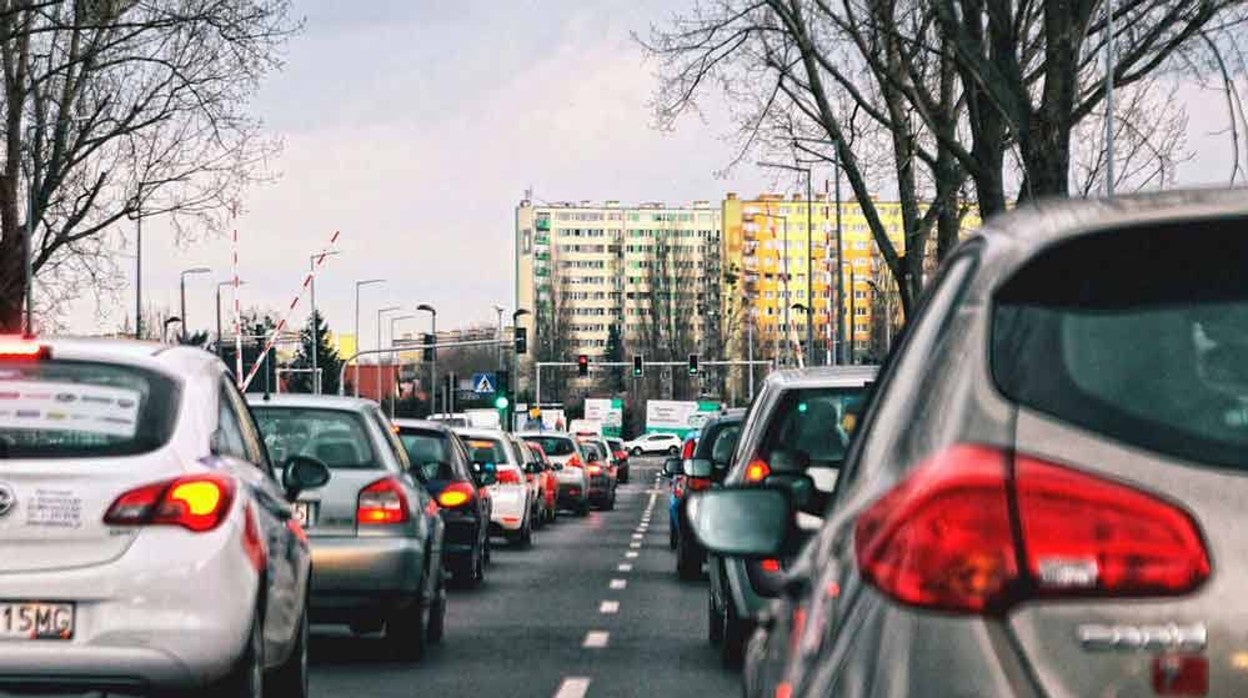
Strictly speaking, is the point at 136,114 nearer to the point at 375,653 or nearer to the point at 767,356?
the point at 375,653

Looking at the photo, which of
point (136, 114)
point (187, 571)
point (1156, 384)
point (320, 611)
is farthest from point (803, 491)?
point (136, 114)

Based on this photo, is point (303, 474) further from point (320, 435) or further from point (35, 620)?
point (320, 435)

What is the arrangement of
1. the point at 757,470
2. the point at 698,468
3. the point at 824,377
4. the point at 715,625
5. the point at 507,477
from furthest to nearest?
the point at 507,477, the point at 698,468, the point at 715,625, the point at 824,377, the point at 757,470

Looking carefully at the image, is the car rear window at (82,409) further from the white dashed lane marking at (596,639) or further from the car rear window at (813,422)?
the white dashed lane marking at (596,639)

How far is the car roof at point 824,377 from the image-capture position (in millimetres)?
13547

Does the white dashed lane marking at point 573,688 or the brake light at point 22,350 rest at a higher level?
the brake light at point 22,350

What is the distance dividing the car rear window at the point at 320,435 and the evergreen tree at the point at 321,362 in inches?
4146

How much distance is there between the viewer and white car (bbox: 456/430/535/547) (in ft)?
101

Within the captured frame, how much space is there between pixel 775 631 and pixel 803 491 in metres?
5.27

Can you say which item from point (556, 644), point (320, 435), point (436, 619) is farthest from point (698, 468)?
point (320, 435)

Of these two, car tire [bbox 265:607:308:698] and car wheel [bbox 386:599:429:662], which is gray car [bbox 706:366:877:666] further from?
car tire [bbox 265:607:308:698]

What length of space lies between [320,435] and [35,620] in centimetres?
676

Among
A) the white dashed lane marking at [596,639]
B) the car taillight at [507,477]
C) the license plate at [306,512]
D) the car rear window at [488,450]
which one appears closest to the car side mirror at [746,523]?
the license plate at [306,512]

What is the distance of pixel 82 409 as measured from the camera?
9.19 meters
